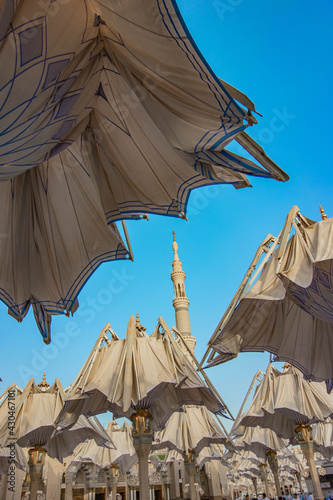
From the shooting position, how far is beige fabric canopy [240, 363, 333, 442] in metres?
13.3

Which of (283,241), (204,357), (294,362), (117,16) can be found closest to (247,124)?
(117,16)

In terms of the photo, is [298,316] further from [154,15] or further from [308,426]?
[308,426]

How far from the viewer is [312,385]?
14.5 metres

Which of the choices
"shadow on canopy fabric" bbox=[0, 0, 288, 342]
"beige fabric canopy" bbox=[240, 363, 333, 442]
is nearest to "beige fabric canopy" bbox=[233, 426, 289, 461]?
"beige fabric canopy" bbox=[240, 363, 333, 442]

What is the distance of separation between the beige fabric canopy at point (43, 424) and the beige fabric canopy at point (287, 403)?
237 inches

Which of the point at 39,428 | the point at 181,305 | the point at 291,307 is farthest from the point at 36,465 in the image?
the point at 181,305

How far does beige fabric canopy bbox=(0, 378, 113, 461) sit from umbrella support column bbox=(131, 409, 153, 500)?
9.93 ft

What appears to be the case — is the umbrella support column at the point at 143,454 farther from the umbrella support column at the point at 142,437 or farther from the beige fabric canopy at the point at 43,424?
the beige fabric canopy at the point at 43,424

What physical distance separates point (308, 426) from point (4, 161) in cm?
1486

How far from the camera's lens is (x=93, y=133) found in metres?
4.86

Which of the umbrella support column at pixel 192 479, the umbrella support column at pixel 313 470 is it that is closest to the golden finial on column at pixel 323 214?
the umbrella support column at pixel 313 470

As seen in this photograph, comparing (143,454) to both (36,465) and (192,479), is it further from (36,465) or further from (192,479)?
(192,479)

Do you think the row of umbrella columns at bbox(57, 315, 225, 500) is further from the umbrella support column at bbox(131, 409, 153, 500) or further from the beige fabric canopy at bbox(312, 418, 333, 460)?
the beige fabric canopy at bbox(312, 418, 333, 460)

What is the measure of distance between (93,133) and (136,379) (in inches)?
301
